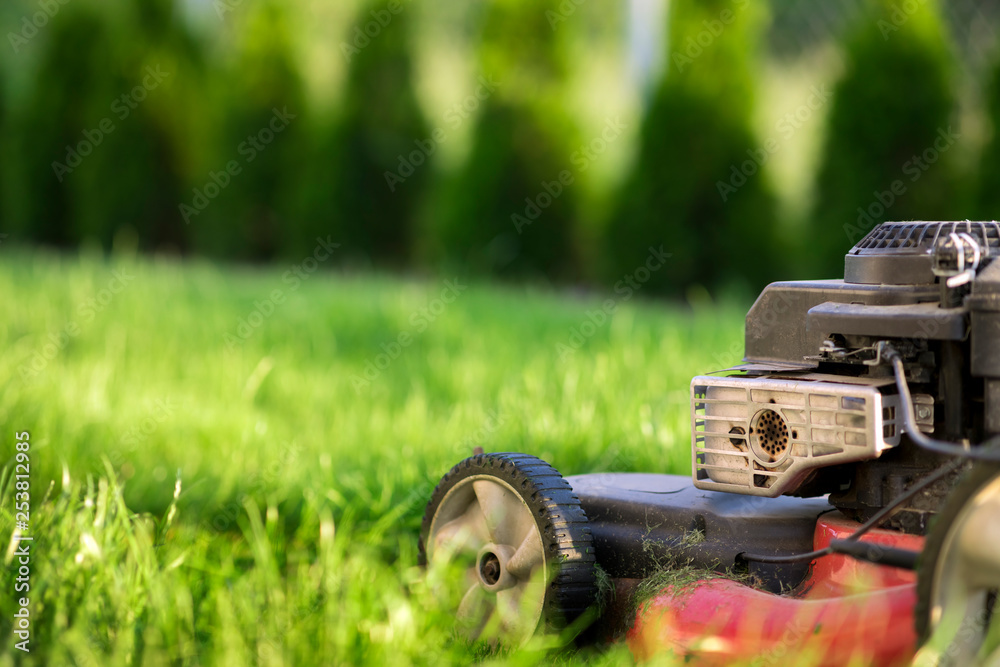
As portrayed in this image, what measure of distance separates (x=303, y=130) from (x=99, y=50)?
257 cm

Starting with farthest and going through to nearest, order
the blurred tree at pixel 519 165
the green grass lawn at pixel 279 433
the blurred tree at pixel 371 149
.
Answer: the blurred tree at pixel 371 149, the blurred tree at pixel 519 165, the green grass lawn at pixel 279 433

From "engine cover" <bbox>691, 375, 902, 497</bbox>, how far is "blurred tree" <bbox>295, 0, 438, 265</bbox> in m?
7.96

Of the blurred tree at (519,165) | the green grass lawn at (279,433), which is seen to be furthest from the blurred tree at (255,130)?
the green grass lawn at (279,433)

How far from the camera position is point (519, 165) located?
8.48 m

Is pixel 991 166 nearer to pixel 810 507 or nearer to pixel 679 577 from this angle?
pixel 810 507

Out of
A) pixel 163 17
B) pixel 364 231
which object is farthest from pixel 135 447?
pixel 163 17

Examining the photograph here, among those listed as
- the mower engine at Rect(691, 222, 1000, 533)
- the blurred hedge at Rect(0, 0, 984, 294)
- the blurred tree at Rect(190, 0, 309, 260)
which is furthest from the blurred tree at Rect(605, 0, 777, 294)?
the mower engine at Rect(691, 222, 1000, 533)

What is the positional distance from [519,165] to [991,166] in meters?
3.70

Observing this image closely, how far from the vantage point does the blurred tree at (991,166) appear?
593 cm

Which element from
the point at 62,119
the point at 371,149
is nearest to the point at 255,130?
the point at 371,149

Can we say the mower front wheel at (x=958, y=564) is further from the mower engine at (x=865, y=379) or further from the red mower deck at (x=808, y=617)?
the mower engine at (x=865, y=379)

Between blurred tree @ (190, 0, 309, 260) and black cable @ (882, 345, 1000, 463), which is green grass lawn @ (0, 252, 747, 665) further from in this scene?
blurred tree @ (190, 0, 309, 260)

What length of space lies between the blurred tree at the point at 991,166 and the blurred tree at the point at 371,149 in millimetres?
5104

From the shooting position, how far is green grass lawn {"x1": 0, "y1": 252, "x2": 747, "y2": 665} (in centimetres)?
186
